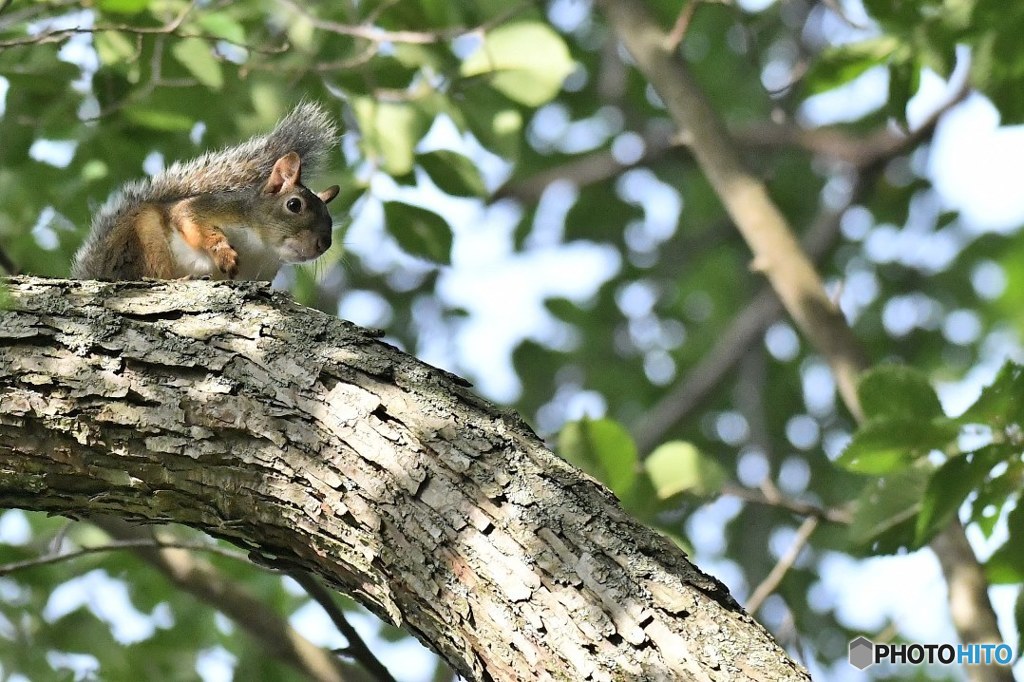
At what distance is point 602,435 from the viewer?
251cm

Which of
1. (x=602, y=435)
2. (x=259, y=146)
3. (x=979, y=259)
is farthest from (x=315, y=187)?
(x=979, y=259)

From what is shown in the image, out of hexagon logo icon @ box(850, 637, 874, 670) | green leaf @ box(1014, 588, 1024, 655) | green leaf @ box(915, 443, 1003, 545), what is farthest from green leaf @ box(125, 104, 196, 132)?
green leaf @ box(1014, 588, 1024, 655)

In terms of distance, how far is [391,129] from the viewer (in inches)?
114

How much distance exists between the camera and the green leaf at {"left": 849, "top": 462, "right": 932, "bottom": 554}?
2.24 meters

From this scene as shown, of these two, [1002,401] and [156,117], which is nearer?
[1002,401]

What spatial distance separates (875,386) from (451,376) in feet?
2.93

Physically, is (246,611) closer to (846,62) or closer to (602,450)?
(602,450)

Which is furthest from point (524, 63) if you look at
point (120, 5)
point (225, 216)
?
point (120, 5)

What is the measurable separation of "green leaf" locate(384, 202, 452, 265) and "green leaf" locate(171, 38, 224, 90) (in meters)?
0.53

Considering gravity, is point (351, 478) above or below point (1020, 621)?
below

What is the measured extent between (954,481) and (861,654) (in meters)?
0.80

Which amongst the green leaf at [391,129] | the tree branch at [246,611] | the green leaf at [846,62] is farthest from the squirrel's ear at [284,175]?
the green leaf at [846,62]

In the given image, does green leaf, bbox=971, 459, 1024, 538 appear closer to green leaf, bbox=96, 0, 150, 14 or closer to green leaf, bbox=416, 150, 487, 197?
green leaf, bbox=416, 150, 487, 197

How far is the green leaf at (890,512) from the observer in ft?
7.34
